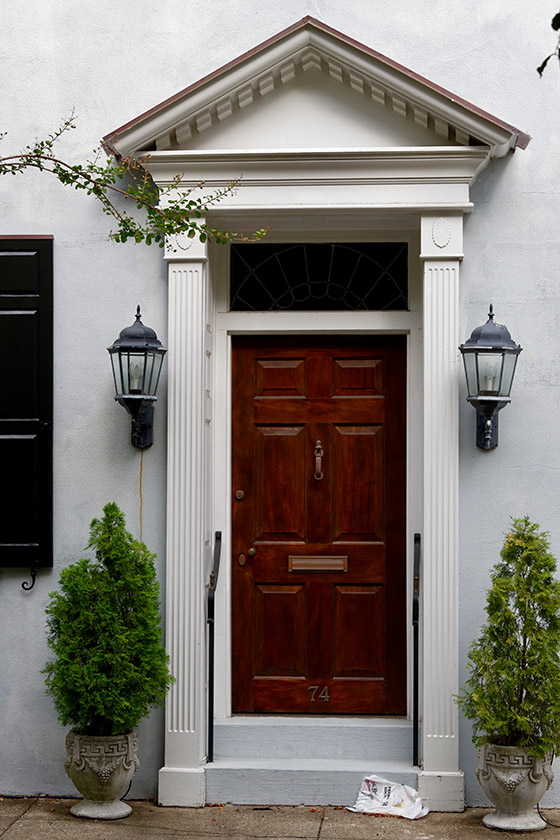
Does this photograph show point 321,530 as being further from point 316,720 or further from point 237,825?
point 237,825

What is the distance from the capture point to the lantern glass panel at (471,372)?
5582 millimetres

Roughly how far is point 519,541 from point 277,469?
158 cm

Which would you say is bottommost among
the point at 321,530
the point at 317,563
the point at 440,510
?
the point at 317,563

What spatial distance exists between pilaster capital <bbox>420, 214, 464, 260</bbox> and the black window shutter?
6.94ft

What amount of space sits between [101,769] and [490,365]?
2.87 m

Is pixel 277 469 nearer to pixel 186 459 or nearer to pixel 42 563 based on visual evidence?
pixel 186 459

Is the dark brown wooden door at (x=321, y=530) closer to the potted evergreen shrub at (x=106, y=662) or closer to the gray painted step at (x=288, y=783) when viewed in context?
the gray painted step at (x=288, y=783)

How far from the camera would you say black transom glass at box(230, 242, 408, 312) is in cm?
625

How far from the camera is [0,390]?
6055 mm

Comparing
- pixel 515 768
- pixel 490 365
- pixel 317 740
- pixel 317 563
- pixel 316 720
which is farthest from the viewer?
pixel 317 563

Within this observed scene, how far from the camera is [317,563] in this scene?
6242 millimetres

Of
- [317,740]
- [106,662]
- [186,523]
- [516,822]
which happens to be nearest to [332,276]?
[186,523]

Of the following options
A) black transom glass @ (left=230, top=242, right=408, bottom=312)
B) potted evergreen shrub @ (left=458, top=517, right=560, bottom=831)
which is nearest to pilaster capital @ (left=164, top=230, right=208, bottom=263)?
black transom glass @ (left=230, top=242, right=408, bottom=312)

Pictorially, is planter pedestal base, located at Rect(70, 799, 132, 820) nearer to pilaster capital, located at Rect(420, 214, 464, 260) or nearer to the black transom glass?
the black transom glass
